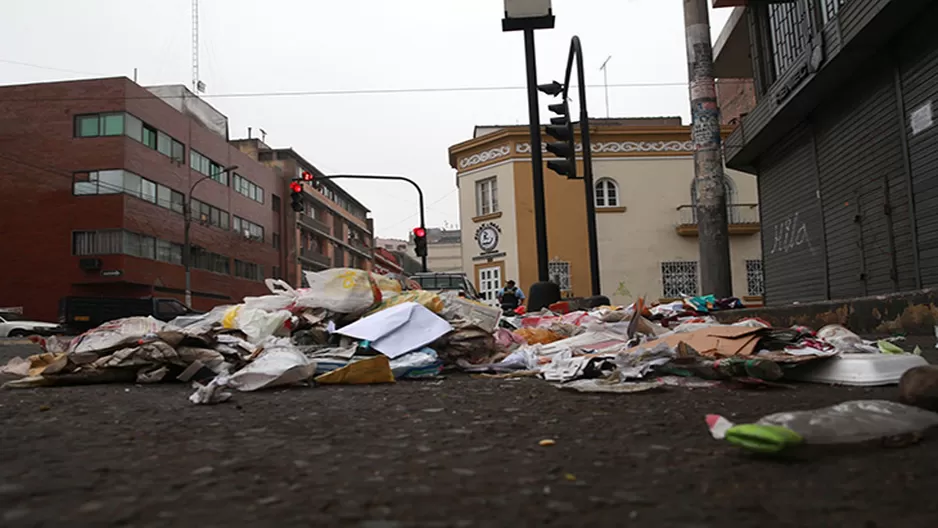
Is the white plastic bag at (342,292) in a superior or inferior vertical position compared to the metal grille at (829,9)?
inferior

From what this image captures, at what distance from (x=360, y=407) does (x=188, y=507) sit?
141 cm

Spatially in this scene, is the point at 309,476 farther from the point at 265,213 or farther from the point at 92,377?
the point at 265,213

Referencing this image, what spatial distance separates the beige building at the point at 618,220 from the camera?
23.5m

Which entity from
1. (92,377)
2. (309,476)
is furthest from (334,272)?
(309,476)

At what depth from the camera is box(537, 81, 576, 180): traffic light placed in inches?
373

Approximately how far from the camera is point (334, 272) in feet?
17.3

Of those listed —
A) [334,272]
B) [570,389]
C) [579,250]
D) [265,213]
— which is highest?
[265,213]

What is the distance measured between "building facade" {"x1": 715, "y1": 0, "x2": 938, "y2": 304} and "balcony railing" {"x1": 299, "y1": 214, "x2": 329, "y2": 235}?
42232 mm

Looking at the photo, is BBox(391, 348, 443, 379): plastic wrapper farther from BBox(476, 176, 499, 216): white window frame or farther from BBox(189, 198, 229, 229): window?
BBox(189, 198, 229, 229): window

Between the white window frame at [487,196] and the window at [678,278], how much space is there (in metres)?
6.67

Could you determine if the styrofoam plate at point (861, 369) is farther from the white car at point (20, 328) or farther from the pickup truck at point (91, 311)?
the white car at point (20, 328)

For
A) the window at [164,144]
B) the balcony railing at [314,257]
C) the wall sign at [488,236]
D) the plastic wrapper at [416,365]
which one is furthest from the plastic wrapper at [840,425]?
the balcony railing at [314,257]

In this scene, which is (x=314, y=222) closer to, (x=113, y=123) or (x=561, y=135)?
(x=113, y=123)

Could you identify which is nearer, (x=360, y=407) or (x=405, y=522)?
(x=405, y=522)
